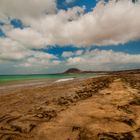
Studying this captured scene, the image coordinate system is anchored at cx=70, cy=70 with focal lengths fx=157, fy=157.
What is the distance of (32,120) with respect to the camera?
17.5 feet

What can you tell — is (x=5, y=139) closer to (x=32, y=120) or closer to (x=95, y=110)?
(x=32, y=120)

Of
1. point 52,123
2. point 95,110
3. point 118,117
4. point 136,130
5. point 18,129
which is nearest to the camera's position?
point 136,130

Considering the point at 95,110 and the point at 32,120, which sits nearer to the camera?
the point at 32,120

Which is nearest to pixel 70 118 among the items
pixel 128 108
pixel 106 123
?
pixel 106 123

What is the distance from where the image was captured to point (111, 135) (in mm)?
3965

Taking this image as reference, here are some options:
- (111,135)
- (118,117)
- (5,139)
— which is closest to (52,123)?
(5,139)

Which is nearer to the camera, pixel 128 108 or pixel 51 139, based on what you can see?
pixel 51 139

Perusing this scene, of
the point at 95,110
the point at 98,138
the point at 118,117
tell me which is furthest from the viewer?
the point at 95,110

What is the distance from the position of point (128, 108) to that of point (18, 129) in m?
4.17

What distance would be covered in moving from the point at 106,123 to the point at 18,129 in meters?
2.61

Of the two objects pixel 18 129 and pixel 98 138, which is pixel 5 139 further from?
pixel 98 138

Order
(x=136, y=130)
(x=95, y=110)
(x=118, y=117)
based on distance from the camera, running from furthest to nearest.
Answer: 1. (x=95, y=110)
2. (x=118, y=117)
3. (x=136, y=130)

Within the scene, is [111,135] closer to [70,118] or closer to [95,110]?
[70,118]

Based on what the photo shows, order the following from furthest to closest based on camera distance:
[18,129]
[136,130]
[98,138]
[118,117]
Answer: [118,117] → [18,129] → [136,130] → [98,138]
